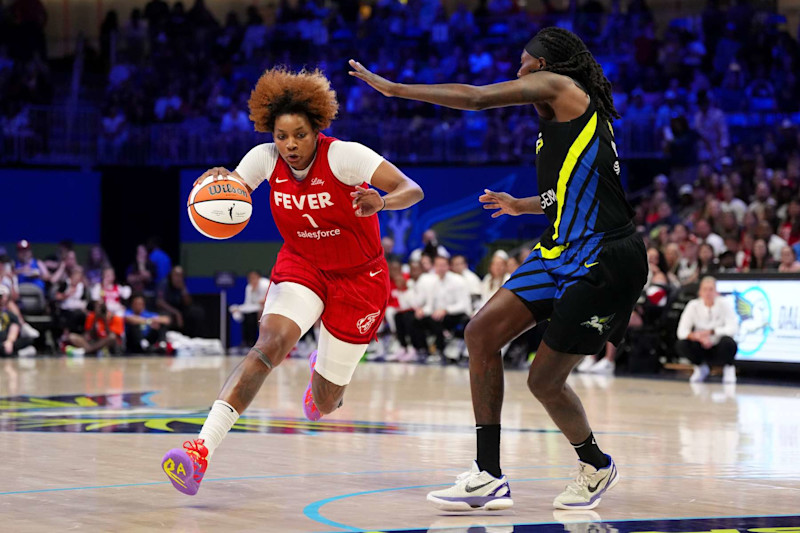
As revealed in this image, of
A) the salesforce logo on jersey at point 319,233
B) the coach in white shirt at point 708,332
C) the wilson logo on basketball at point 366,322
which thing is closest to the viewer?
the salesforce logo on jersey at point 319,233

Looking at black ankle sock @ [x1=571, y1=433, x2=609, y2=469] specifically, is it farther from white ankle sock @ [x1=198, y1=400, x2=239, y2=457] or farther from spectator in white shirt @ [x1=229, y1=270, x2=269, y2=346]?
spectator in white shirt @ [x1=229, y1=270, x2=269, y2=346]

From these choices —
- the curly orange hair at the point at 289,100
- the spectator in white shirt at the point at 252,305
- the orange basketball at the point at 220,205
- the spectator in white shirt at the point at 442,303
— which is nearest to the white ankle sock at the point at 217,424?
the orange basketball at the point at 220,205

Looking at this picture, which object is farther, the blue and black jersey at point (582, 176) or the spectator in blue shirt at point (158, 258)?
the spectator in blue shirt at point (158, 258)

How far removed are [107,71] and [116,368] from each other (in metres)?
12.3

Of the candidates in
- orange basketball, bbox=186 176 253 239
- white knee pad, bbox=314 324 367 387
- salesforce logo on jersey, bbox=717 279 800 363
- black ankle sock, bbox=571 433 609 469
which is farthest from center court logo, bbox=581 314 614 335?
salesforce logo on jersey, bbox=717 279 800 363

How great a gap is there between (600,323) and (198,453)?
75.4 inches

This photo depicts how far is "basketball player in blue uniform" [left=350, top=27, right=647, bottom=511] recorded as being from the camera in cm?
514

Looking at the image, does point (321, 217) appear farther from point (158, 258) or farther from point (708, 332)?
point (158, 258)

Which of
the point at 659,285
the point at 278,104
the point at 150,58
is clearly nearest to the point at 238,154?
the point at 150,58

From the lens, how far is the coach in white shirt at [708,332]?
1429 centimetres

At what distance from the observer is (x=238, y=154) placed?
23188 millimetres

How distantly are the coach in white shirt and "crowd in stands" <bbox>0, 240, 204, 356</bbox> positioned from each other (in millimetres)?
9676

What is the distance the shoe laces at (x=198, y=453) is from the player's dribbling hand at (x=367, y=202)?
1.32m

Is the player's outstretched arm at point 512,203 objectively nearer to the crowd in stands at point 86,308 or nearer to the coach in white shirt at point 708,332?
the coach in white shirt at point 708,332
